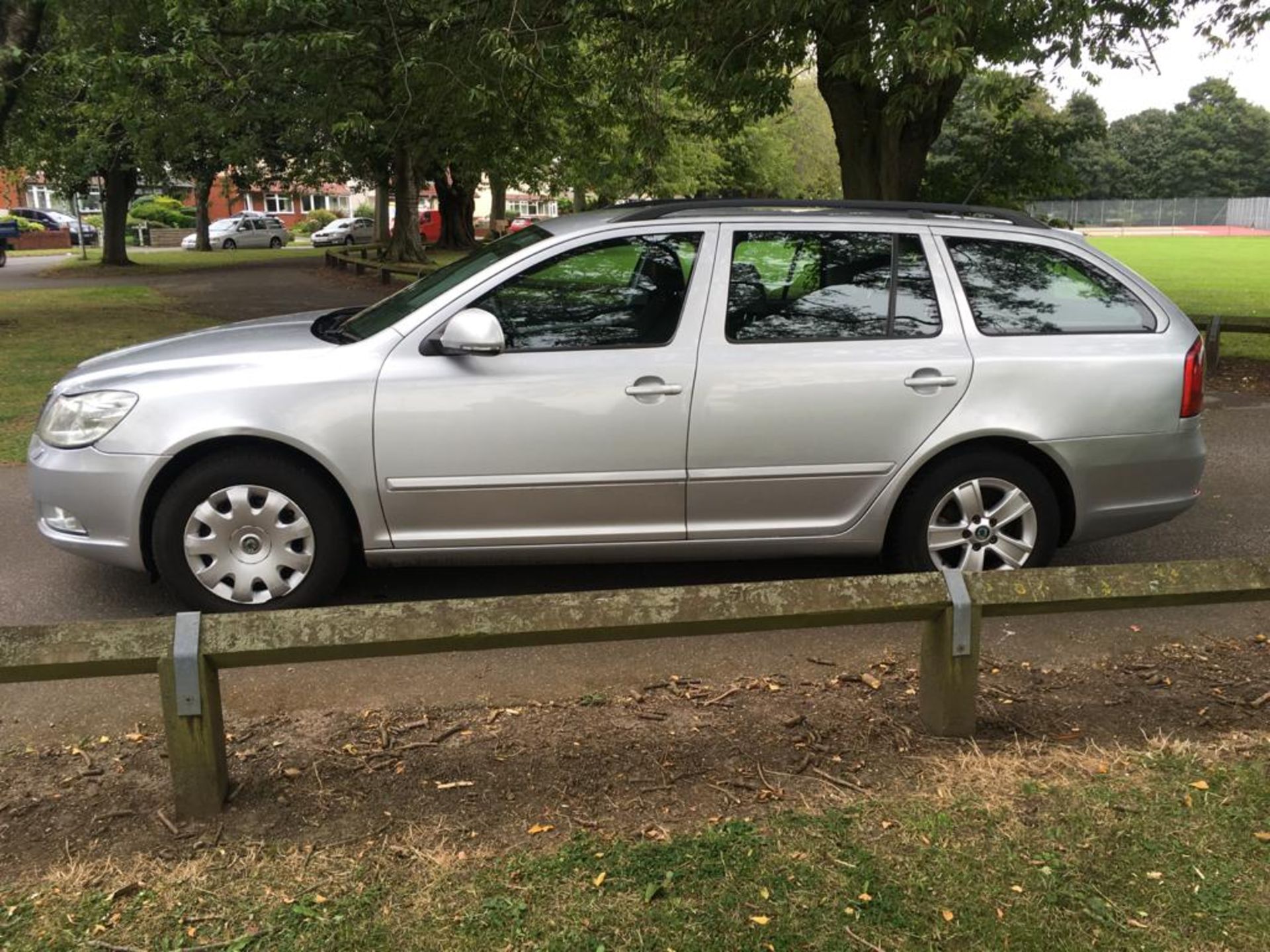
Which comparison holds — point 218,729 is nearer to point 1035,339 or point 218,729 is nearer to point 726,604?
point 726,604

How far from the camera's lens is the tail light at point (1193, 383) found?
15.5 feet

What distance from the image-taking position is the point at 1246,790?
308 cm

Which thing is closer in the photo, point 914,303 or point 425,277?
point 914,303

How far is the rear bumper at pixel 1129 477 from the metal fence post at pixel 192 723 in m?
3.40

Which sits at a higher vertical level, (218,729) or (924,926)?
(218,729)

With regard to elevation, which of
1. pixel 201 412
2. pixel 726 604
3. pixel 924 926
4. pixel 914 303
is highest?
pixel 914 303

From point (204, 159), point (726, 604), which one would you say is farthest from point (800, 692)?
point (204, 159)

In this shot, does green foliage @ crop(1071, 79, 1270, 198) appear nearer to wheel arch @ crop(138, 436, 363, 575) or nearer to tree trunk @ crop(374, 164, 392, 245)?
tree trunk @ crop(374, 164, 392, 245)

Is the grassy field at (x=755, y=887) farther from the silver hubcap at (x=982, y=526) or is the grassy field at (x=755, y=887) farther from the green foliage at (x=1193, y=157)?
the green foliage at (x=1193, y=157)

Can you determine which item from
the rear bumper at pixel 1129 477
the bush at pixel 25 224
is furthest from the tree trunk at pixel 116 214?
the rear bumper at pixel 1129 477

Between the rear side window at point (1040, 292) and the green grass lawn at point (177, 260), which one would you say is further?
the green grass lawn at point (177, 260)

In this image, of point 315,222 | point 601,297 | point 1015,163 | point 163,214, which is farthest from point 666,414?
point 315,222

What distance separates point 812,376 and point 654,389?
0.66 metres

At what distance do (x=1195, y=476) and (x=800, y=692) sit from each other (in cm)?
226
